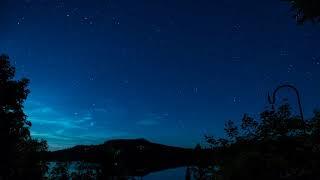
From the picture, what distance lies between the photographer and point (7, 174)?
2075 centimetres

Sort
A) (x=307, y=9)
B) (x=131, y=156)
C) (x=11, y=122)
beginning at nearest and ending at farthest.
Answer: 1. (x=307, y=9)
2. (x=11, y=122)
3. (x=131, y=156)

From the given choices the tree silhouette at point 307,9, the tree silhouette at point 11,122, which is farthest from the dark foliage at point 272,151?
the tree silhouette at point 11,122

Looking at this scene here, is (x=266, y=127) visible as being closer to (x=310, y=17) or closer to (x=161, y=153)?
(x=310, y=17)

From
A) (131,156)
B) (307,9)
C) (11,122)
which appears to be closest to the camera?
(307,9)

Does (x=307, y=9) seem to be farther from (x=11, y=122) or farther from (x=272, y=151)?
(x=11, y=122)

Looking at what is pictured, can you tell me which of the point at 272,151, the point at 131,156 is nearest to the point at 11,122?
the point at 131,156

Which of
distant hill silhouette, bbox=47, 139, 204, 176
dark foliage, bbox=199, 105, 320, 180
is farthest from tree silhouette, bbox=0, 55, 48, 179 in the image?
dark foliage, bbox=199, 105, 320, 180

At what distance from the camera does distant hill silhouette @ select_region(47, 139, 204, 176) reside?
22031 millimetres

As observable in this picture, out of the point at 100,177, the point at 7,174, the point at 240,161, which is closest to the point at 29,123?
the point at 7,174

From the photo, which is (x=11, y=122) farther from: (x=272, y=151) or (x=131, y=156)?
(x=272, y=151)

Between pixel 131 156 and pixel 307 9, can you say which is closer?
pixel 307 9

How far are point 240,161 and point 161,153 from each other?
12272mm

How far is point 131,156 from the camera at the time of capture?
23.8 m

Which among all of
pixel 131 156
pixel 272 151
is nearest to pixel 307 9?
pixel 272 151
